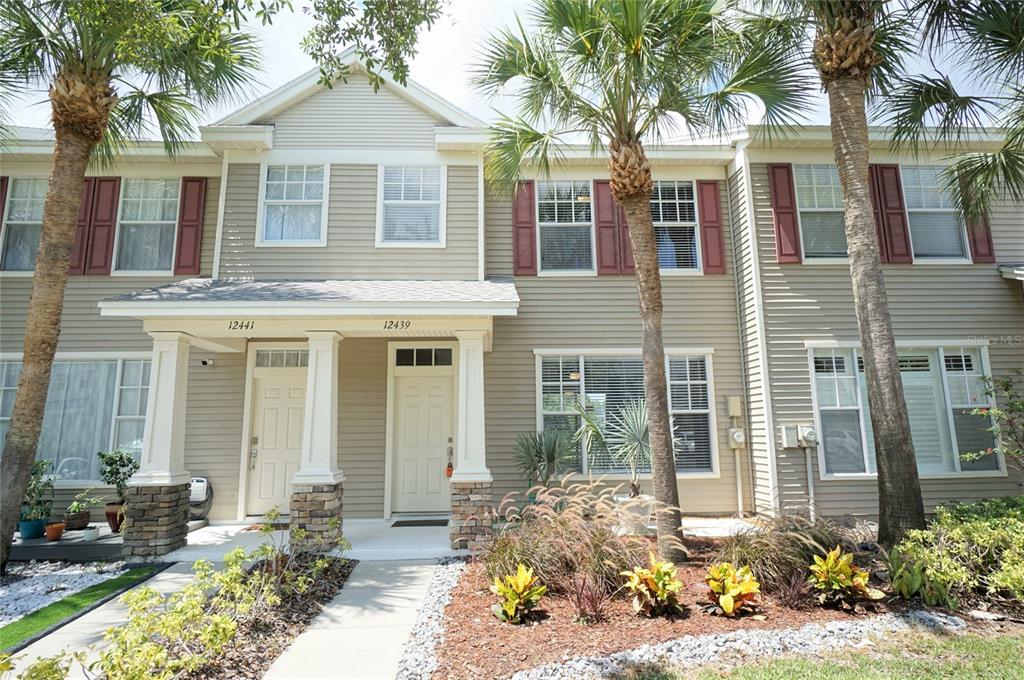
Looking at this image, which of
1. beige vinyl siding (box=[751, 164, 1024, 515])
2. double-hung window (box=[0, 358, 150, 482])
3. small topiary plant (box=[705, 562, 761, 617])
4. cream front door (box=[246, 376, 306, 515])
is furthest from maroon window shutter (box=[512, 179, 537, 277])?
double-hung window (box=[0, 358, 150, 482])

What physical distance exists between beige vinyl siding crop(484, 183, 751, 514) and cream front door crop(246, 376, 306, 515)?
3.14 metres

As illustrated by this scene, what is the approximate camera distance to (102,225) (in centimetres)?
903

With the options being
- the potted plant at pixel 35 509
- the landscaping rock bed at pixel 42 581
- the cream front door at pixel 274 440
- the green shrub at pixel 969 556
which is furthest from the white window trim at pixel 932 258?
the potted plant at pixel 35 509

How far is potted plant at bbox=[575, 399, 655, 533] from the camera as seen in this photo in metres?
7.95

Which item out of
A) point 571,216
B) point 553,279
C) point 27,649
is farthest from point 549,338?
point 27,649

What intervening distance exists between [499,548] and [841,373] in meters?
6.41

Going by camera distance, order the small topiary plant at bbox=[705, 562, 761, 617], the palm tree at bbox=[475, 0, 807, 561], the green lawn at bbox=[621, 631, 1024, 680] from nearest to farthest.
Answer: the green lawn at bbox=[621, 631, 1024, 680] < the small topiary plant at bbox=[705, 562, 761, 617] < the palm tree at bbox=[475, 0, 807, 561]

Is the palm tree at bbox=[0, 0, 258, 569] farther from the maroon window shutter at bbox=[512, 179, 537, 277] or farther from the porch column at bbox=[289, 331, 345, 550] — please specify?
the maroon window shutter at bbox=[512, 179, 537, 277]

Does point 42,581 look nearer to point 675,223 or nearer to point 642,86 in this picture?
point 642,86

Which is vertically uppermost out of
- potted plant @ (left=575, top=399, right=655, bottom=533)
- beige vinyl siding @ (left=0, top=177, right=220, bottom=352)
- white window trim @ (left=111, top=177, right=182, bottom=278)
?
white window trim @ (left=111, top=177, right=182, bottom=278)

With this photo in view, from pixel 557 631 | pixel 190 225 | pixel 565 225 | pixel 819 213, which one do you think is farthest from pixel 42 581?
pixel 819 213

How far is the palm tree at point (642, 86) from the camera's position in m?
5.55

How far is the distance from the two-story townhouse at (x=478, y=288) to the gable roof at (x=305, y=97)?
0.04 meters

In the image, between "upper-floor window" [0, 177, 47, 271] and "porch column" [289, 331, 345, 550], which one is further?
"upper-floor window" [0, 177, 47, 271]
